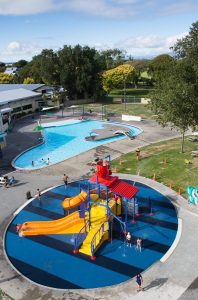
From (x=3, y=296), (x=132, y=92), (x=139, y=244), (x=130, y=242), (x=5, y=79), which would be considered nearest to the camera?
(x=3, y=296)

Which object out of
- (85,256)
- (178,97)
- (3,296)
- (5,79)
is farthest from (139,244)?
(5,79)

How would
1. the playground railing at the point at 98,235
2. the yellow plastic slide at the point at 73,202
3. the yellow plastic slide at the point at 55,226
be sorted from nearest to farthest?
the playground railing at the point at 98,235, the yellow plastic slide at the point at 55,226, the yellow plastic slide at the point at 73,202

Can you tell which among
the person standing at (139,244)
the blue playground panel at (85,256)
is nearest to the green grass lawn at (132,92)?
the blue playground panel at (85,256)

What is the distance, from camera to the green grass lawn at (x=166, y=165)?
3334cm

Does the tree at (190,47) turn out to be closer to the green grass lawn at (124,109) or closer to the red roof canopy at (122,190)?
the red roof canopy at (122,190)

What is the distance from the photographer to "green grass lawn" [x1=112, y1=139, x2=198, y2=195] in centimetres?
3334

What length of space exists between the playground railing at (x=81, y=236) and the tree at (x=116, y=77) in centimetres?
6622

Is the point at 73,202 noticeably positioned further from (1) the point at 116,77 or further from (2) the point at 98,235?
(1) the point at 116,77

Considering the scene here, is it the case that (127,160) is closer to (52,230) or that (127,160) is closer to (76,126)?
(52,230)

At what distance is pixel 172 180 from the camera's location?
33406 millimetres

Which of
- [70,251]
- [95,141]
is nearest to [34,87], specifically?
[95,141]

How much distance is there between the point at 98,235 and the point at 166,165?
16542mm

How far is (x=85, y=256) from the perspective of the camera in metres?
22.4

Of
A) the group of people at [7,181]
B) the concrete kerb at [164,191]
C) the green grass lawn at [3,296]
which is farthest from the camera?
the group of people at [7,181]
